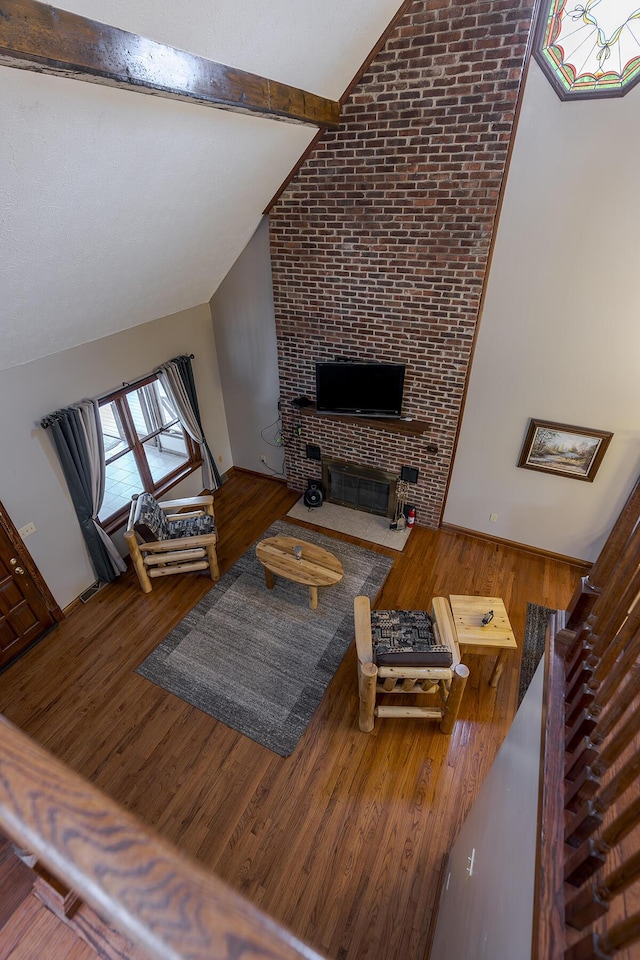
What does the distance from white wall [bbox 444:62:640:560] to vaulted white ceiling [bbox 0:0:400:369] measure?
5.24 feet

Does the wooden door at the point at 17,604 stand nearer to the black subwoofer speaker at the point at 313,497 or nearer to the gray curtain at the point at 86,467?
the gray curtain at the point at 86,467

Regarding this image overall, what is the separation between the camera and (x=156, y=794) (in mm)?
3154

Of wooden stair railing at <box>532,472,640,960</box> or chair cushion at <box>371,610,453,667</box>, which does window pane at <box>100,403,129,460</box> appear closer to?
chair cushion at <box>371,610,453,667</box>

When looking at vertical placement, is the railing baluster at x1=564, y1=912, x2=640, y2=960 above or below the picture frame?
above

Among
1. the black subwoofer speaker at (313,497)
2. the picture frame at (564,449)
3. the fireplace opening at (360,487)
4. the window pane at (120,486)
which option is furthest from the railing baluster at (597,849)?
the window pane at (120,486)

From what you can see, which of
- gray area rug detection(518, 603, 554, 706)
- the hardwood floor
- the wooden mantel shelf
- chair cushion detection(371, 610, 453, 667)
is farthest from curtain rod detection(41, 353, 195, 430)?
gray area rug detection(518, 603, 554, 706)

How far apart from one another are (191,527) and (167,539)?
0.28 m

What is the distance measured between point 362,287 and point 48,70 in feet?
10.2

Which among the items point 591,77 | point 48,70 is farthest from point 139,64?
point 591,77

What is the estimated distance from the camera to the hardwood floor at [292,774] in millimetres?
2703

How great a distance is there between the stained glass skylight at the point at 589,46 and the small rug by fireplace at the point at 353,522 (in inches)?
162

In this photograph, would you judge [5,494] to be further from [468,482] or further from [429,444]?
[468,482]

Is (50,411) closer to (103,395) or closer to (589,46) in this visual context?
(103,395)

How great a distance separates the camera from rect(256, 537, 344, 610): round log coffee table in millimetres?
4238
